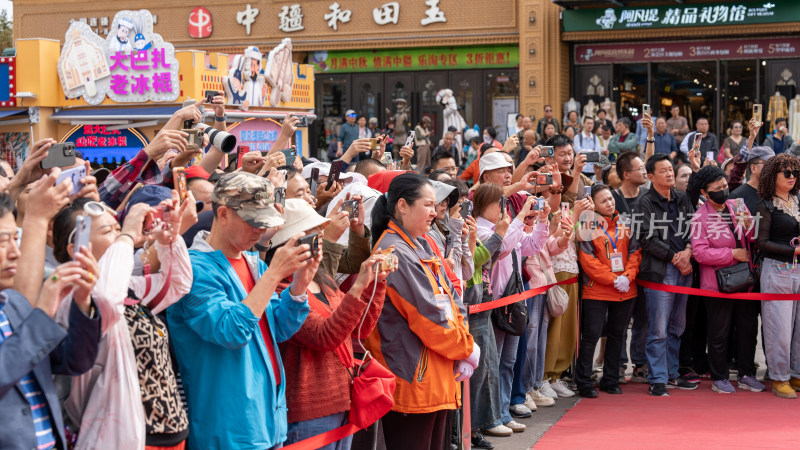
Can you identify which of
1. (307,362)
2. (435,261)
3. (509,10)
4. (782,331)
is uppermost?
(509,10)

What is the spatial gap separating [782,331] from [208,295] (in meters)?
6.20

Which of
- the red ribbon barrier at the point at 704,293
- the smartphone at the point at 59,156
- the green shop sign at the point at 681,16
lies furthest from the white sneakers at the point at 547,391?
the green shop sign at the point at 681,16

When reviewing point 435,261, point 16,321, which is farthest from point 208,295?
point 435,261

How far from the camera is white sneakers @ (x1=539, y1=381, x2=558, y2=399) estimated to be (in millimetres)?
8031

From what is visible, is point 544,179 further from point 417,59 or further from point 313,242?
point 417,59

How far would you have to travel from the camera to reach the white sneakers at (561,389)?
8172 mm

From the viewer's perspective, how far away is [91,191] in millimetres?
3535

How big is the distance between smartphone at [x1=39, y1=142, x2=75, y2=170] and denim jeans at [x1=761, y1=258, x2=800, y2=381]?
6480 millimetres

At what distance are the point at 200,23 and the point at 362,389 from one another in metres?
22.5

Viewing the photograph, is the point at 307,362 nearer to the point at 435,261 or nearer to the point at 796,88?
the point at 435,261

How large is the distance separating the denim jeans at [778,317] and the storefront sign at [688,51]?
553 inches

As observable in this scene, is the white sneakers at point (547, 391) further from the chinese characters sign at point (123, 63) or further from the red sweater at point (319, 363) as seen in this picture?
the chinese characters sign at point (123, 63)

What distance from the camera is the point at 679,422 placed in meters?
7.42

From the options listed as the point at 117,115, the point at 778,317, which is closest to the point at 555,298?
the point at 778,317
